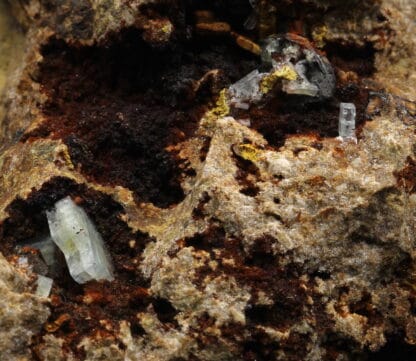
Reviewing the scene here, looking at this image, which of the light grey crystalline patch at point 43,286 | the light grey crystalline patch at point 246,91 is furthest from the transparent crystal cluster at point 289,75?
the light grey crystalline patch at point 43,286

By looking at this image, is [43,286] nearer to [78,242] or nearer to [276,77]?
[78,242]

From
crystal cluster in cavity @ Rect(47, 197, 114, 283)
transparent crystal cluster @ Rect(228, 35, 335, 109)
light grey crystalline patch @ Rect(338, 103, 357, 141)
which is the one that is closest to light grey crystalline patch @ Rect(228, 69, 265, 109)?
transparent crystal cluster @ Rect(228, 35, 335, 109)

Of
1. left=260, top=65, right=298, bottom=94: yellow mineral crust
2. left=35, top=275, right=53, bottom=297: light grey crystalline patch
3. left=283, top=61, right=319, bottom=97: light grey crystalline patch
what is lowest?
left=35, top=275, right=53, bottom=297: light grey crystalline patch

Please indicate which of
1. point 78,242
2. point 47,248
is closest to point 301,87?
point 78,242

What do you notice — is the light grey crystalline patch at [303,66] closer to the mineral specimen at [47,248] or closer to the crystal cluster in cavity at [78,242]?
the crystal cluster in cavity at [78,242]

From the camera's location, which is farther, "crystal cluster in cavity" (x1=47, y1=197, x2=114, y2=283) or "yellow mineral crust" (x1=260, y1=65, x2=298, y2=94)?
"yellow mineral crust" (x1=260, y1=65, x2=298, y2=94)

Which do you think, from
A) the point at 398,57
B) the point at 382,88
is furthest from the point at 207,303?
the point at 398,57

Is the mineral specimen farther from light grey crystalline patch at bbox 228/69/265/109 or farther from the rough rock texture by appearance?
light grey crystalline patch at bbox 228/69/265/109
